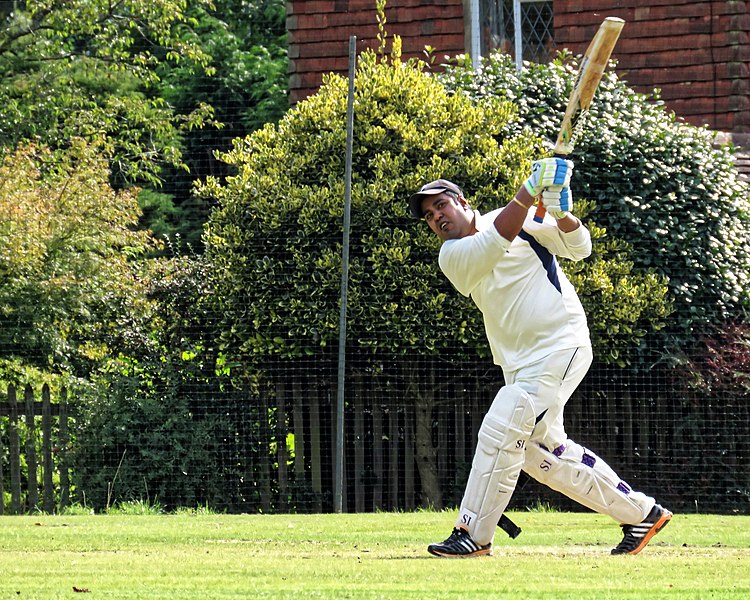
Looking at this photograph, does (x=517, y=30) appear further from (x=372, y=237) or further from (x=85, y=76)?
(x=85, y=76)

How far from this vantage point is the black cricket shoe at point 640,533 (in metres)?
6.33

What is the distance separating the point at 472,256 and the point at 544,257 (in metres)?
0.45

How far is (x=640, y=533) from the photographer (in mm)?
6352

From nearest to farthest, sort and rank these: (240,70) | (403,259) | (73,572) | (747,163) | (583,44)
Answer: (73,572), (403,259), (747,163), (583,44), (240,70)

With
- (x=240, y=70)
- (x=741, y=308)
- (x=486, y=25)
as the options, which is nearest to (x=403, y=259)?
(x=741, y=308)

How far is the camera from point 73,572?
18.0ft

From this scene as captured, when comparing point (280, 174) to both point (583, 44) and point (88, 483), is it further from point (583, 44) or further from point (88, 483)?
point (583, 44)

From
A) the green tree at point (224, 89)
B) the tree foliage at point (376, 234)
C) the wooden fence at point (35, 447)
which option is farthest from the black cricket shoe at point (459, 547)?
the green tree at point (224, 89)

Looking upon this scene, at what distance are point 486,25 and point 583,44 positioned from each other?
3.78 feet

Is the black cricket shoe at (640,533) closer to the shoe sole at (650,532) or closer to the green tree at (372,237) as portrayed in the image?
the shoe sole at (650,532)

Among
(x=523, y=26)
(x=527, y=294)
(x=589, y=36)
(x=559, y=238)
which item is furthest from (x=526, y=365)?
(x=523, y=26)

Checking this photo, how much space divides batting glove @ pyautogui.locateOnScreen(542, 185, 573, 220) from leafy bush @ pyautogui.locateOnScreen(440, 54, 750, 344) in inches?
210

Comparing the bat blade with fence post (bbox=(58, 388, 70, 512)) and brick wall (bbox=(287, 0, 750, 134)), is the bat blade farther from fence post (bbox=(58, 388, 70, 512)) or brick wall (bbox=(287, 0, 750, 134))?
brick wall (bbox=(287, 0, 750, 134))

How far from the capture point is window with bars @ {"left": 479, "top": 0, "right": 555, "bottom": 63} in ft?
50.3
